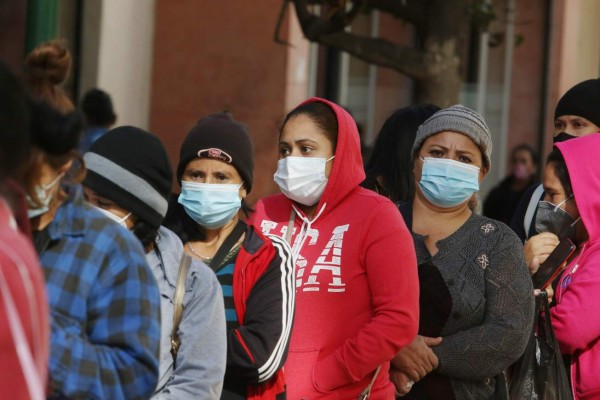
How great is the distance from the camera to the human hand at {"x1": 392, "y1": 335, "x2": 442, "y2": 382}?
15.0ft

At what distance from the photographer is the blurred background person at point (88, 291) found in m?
2.96

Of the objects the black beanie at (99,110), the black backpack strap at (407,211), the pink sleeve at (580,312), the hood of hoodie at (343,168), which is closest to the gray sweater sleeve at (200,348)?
the hood of hoodie at (343,168)

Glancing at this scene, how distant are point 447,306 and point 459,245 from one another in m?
0.24

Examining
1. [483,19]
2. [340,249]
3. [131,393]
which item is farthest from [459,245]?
[483,19]

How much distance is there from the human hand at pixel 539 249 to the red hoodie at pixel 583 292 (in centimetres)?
11

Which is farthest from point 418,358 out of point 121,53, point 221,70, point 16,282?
point 221,70

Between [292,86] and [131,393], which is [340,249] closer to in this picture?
[131,393]

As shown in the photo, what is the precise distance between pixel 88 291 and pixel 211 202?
57.1 inches

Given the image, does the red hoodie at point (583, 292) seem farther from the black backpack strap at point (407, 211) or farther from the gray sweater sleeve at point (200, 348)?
the gray sweater sleeve at point (200, 348)

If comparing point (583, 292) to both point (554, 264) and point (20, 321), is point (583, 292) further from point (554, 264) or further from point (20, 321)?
point (20, 321)

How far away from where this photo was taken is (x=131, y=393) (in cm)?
309

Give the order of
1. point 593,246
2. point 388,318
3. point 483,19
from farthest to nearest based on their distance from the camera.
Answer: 1. point 483,19
2. point 593,246
3. point 388,318

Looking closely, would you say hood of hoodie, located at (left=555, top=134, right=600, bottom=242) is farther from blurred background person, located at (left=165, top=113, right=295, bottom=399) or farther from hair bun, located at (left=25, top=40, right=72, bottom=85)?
hair bun, located at (left=25, top=40, right=72, bottom=85)

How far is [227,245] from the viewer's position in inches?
172
